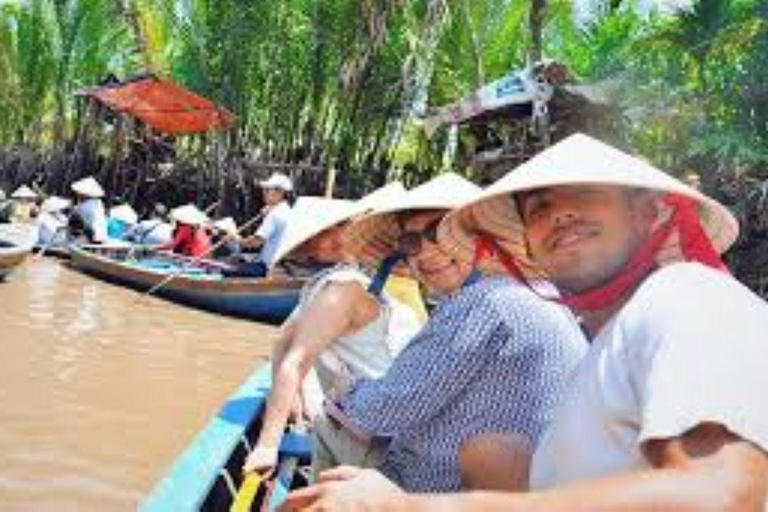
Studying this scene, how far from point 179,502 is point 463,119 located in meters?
11.0

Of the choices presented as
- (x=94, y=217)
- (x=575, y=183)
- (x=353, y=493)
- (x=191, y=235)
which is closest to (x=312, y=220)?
(x=575, y=183)

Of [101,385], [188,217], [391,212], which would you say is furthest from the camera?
[188,217]

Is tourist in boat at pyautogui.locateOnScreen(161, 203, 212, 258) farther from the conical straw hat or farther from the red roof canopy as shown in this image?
the conical straw hat

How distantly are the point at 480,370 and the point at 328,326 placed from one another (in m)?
0.99

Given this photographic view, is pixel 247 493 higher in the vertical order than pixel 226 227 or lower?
higher

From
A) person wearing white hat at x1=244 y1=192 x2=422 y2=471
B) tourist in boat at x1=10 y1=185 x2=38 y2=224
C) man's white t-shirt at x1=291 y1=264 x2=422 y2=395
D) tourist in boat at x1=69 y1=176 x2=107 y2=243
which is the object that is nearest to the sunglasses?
person wearing white hat at x1=244 y1=192 x2=422 y2=471

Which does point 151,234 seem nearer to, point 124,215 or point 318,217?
point 124,215

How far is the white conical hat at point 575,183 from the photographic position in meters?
1.49

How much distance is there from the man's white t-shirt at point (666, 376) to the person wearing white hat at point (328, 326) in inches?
58.8

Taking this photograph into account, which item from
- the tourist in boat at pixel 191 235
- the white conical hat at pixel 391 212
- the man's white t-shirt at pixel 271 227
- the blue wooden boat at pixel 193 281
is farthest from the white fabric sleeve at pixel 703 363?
the tourist in boat at pixel 191 235

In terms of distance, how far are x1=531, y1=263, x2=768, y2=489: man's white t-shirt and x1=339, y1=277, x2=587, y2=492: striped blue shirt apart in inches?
19.9

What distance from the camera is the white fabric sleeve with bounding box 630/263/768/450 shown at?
108 cm

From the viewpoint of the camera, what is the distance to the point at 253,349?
33.2ft

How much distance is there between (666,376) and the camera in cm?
111
